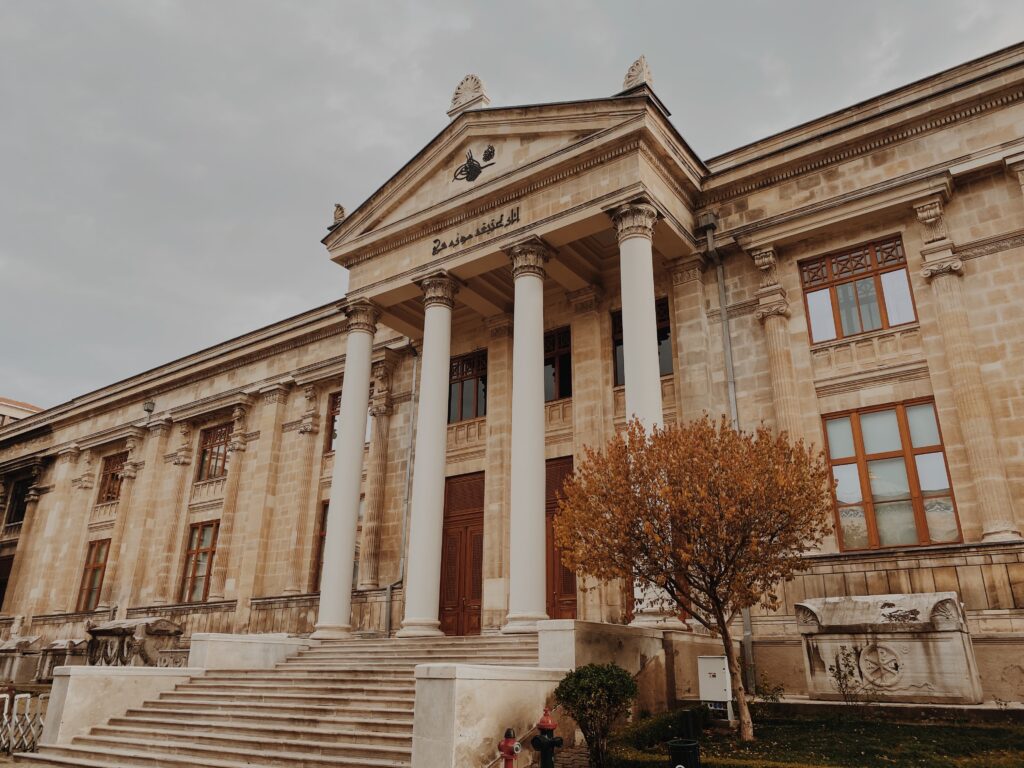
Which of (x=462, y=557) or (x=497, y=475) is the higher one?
(x=497, y=475)

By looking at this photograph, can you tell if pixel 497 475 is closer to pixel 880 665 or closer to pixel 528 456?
pixel 528 456

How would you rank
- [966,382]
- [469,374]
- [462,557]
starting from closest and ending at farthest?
[966,382] → [462,557] → [469,374]

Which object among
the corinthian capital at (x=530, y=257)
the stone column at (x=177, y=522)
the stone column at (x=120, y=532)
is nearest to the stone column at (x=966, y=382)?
the corinthian capital at (x=530, y=257)

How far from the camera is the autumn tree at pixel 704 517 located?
10062 mm

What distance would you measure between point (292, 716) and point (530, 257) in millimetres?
10140

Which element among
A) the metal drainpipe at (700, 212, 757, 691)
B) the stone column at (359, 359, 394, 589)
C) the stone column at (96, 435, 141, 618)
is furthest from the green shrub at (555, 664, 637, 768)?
the stone column at (96, 435, 141, 618)

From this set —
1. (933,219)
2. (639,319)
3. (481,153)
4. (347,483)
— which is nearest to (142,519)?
(347,483)

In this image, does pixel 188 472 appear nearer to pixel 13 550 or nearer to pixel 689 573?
pixel 13 550

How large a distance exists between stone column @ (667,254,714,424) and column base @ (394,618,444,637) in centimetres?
676

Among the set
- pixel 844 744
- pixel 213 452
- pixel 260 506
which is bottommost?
pixel 844 744

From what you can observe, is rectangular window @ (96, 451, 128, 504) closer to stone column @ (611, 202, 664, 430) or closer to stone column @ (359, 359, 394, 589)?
stone column @ (359, 359, 394, 589)

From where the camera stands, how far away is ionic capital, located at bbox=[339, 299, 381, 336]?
1984 cm

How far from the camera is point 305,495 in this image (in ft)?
77.8

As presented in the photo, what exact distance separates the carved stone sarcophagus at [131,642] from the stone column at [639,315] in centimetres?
1553
